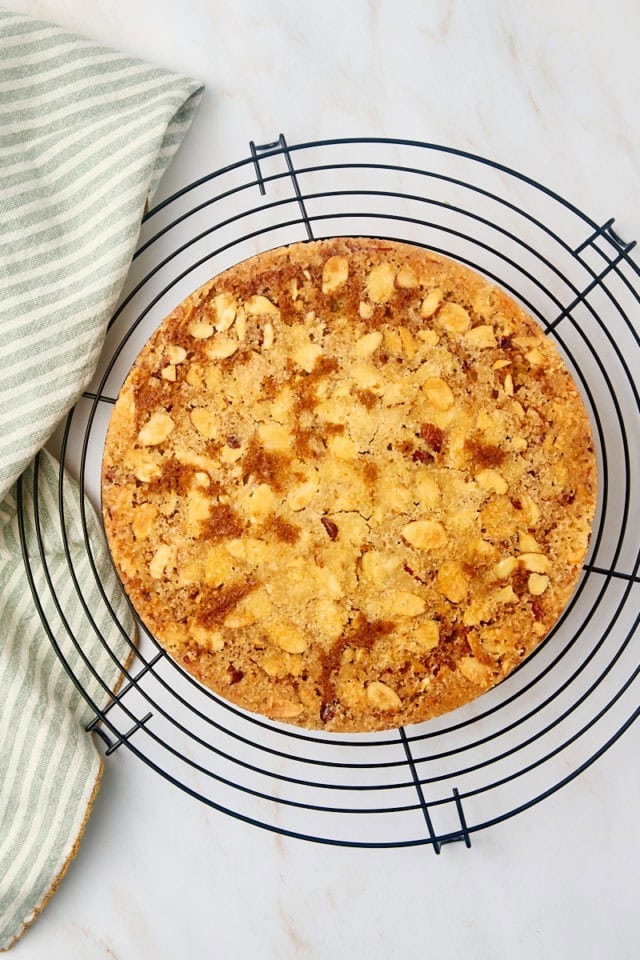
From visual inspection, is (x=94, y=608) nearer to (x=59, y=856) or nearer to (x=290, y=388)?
(x=59, y=856)

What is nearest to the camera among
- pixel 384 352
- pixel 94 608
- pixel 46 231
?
pixel 384 352

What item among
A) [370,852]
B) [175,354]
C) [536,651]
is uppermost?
[175,354]

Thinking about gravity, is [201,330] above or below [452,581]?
above

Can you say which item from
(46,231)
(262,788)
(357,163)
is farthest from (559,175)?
(262,788)

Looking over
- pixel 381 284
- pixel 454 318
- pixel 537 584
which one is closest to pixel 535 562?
pixel 537 584

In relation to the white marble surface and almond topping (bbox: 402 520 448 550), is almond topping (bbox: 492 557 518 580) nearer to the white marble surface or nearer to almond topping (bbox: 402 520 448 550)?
almond topping (bbox: 402 520 448 550)

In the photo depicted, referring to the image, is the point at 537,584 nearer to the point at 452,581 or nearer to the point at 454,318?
the point at 452,581

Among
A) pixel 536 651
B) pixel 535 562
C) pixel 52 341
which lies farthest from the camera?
pixel 536 651

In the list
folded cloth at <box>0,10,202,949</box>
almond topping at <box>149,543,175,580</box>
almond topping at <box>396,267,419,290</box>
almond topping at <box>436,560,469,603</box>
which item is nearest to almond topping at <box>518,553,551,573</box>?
almond topping at <box>436,560,469,603</box>
